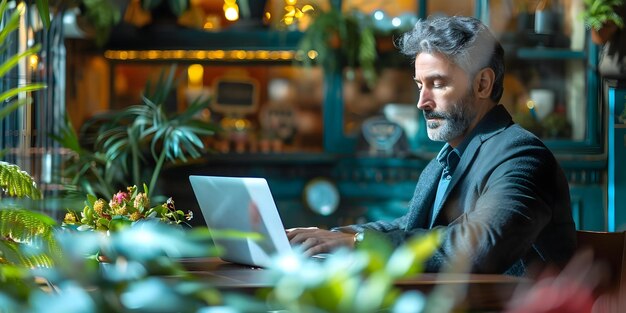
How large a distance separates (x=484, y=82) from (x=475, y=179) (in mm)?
369

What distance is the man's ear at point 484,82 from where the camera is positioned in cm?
277

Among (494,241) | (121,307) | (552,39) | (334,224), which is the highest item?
(552,39)

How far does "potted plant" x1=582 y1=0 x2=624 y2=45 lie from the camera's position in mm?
5121

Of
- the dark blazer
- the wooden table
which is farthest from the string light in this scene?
the wooden table

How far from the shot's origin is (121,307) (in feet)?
1.94

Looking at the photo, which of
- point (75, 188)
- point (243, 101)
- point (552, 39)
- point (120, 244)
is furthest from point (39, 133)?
point (120, 244)

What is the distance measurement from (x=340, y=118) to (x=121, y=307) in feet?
16.9

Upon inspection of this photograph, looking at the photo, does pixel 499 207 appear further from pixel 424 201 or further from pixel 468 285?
pixel 424 201

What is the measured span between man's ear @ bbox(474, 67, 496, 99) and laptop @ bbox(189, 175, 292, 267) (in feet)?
2.66

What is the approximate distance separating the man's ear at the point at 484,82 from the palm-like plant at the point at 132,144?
6.48ft

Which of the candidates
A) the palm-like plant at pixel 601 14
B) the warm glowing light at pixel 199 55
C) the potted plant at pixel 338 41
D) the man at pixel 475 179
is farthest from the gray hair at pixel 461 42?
the warm glowing light at pixel 199 55

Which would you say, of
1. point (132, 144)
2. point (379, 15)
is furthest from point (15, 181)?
point (379, 15)

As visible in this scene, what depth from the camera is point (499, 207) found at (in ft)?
7.36

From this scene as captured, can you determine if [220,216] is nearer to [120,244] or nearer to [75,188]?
[120,244]
